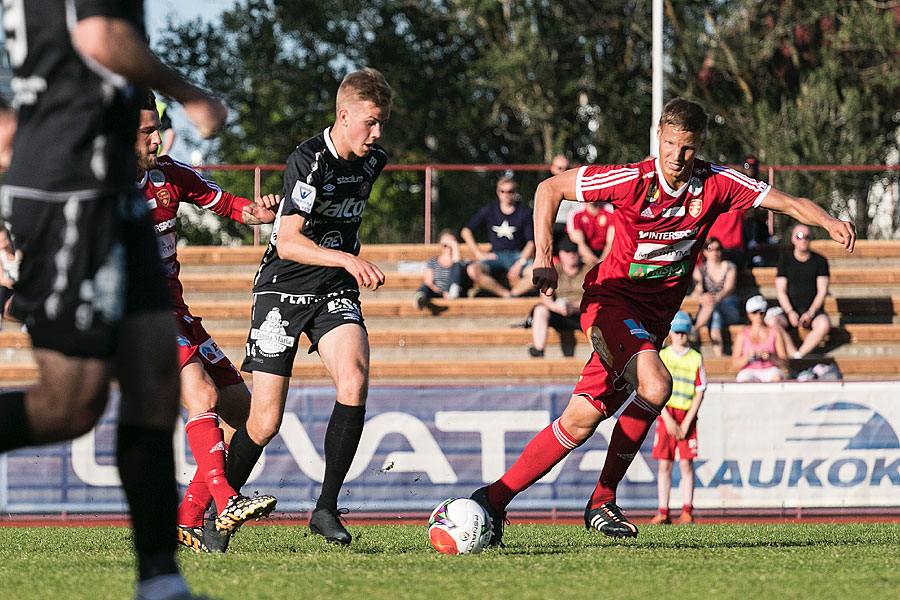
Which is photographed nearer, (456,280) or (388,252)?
(456,280)

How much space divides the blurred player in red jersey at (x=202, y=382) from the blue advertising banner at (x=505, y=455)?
433 cm

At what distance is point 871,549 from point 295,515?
6354 mm

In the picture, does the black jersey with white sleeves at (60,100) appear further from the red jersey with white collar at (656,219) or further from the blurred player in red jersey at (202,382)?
the red jersey with white collar at (656,219)

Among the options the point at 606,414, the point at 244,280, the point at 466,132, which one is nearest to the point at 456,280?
the point at 244,280

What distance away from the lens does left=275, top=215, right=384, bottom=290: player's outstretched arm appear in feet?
18.5

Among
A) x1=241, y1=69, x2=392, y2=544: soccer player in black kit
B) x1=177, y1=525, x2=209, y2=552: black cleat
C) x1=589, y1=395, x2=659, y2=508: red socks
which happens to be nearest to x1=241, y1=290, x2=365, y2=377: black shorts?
x1=241, y1=69, x2=392, y2=544: soccer player in black kit

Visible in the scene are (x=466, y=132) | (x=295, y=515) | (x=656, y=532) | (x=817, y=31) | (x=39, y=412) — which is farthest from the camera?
(x=466, y=132)

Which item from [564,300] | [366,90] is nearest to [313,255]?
[366,90]

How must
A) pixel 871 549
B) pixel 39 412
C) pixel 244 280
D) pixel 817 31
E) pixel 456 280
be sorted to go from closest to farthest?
pixel 39 412 → pixel 871 549 → pixel 456 280 → pixel 244 280 → pixel 817 31

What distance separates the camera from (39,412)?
325cm

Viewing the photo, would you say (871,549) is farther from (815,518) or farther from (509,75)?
(509,75)

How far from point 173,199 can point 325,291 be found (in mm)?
1103

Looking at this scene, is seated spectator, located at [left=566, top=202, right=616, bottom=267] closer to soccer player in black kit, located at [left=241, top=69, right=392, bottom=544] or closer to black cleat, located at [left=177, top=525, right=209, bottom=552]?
soccer player in black kit, located at [left=241, top=69, right=392, bottom=544]

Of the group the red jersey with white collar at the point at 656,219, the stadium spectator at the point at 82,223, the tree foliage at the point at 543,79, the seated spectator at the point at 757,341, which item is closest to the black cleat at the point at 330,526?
the red jersey with white collar at the point at 656,219
